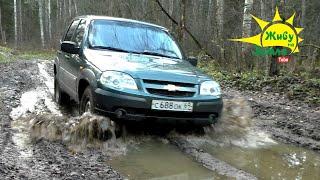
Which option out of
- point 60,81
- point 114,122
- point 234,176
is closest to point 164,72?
point 114,122

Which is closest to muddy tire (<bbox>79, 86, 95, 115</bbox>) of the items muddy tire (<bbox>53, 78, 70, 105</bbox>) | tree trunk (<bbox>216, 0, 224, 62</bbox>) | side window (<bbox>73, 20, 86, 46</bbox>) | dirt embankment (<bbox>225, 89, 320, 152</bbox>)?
side window (<bbox>73, 20, 86, 46</bbox>)

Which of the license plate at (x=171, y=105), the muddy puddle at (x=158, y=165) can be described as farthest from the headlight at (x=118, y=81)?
the muddy puddle at (x=158, y=165)

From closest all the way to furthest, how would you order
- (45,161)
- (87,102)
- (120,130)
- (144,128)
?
(45,161) → (120,130) → (87,102) → (144,128)

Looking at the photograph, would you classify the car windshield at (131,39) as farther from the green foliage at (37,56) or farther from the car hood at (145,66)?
the green foliage at (37,56)

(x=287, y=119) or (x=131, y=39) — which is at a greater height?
(x=131, y=39)

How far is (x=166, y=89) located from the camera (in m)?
5.65

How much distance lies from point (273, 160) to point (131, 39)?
2.86 m

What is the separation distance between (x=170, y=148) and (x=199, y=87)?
0.89 m

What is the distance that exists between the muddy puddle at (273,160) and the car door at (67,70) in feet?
8.18

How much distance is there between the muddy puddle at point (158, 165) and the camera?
4.68 meters

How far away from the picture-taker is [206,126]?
6.49m

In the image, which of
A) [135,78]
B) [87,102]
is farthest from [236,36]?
[135,78]

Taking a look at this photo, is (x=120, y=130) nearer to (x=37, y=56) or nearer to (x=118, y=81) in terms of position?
→ (x=118, y=81)

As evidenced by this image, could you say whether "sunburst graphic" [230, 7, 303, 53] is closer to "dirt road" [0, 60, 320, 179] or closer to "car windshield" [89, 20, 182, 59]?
"dirt road" [0, 60, 320, 179]
